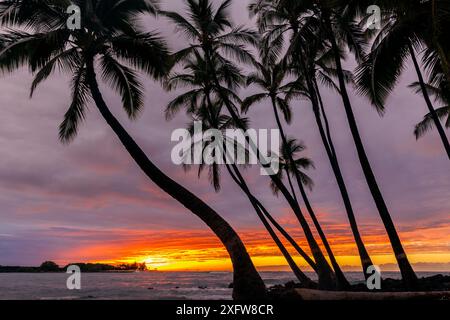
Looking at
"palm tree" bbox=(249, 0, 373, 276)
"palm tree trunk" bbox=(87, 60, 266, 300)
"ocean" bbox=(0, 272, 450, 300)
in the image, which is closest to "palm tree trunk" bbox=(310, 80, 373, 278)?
"palm tree" bbox=(249, 0, 373, 276)

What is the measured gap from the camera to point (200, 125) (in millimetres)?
25016

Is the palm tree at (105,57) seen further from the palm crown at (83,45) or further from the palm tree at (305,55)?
the palm tree at (305,55)

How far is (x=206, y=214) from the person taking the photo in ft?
41.5

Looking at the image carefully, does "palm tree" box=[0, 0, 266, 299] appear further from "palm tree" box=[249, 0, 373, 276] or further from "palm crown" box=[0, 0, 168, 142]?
"palm tree" box=[249, 0, 373, 276]

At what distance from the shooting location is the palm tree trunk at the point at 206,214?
12.0m

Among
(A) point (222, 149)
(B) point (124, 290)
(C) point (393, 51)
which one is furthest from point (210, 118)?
(B) point (124, 290)

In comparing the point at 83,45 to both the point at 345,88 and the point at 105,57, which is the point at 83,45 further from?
the point at 345,88

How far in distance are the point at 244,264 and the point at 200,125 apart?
14146mm

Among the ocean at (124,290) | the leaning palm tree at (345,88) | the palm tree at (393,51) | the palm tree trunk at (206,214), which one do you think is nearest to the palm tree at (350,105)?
the leaning palm tree at (345,88)

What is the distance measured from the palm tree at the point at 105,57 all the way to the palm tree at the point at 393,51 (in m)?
6.67

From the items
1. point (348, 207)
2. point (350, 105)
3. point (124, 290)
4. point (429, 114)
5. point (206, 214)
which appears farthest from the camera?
point (124, 290)

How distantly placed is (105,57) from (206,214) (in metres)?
6.80

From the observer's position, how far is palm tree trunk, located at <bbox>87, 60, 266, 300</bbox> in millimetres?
11961
